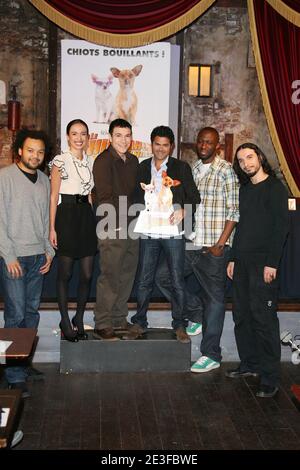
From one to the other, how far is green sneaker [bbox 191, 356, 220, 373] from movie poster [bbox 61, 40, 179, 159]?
3.08 metres

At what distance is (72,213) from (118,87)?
120 inches

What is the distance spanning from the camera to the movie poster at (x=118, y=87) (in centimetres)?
677

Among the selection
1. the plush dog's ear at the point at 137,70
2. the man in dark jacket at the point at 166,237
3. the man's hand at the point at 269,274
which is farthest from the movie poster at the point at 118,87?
the man's hand at the point at 269,274

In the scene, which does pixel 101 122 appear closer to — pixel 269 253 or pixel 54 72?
pixel 54 72

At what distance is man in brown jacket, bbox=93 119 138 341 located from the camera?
4.15 meters

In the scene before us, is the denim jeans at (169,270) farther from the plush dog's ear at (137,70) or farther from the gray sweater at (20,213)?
the plush dog's ear at (137,70)

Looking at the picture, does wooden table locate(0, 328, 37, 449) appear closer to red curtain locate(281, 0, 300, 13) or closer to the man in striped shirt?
the man in striped shirt

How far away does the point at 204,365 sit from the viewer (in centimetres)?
444

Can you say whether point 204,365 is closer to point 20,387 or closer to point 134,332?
point 134,332

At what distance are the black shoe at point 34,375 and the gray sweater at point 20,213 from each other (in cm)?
83

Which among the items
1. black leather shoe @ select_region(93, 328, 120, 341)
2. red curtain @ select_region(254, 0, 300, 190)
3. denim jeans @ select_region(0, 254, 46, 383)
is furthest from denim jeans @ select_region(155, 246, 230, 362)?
red curtain @ select_region(254, 0, 300, 190)

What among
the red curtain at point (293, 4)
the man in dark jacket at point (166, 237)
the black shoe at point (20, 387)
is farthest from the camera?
the red curtain at point (293, 4)

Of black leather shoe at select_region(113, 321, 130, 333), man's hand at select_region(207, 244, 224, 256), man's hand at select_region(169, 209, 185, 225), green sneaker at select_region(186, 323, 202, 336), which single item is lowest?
green sneaker at select_region(186, 323, 202, 336)

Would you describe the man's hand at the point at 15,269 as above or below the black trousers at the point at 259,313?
above
